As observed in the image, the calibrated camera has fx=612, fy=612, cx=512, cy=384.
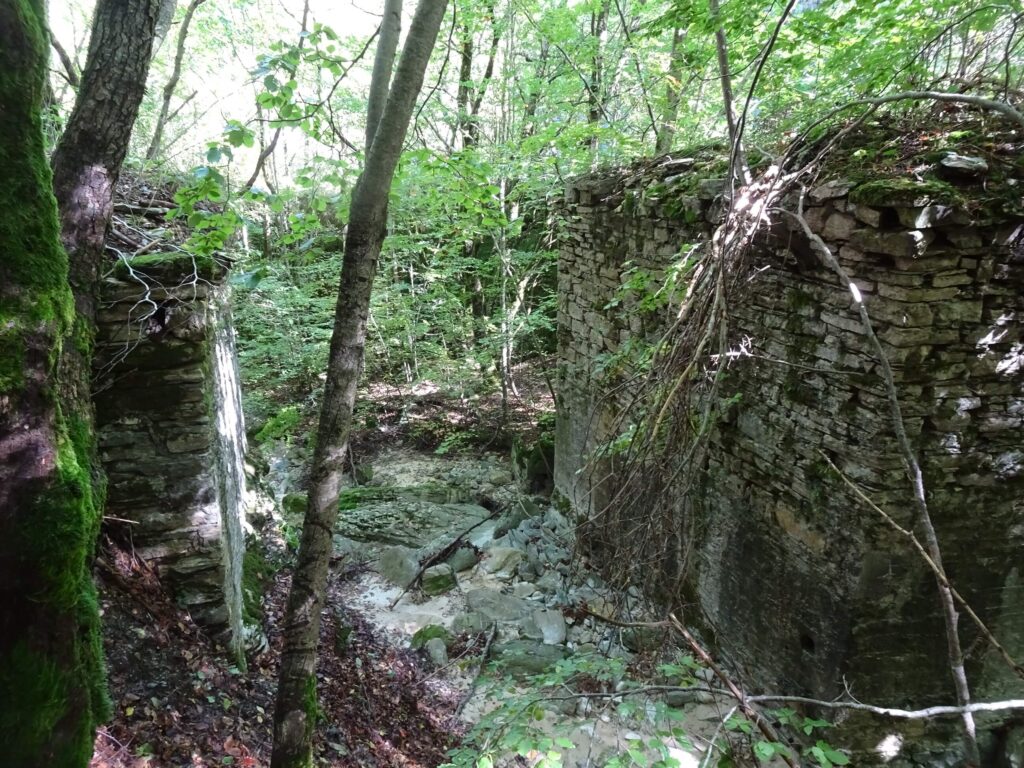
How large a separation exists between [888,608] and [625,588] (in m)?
1.55

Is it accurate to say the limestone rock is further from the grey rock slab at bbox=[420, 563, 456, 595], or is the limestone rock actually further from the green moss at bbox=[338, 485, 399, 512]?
the green moss at bbox=[338, 485, 399, 512]

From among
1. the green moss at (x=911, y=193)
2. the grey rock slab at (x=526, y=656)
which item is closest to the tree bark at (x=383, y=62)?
the green moss at (x=911, y=193)

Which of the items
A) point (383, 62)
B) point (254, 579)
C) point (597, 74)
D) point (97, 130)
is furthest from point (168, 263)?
point (597, 74)

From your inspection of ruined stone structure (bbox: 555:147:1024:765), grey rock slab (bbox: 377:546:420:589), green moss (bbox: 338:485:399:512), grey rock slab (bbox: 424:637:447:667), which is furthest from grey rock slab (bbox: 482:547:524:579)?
ruined stone structure (bbox: 555:147:1024:765)

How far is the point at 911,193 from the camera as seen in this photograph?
2.72 meters

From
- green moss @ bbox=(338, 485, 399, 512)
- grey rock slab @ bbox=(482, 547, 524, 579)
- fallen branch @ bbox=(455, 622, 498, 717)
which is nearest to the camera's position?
fallen branch @ bbox=(455, 622, 498, 717)

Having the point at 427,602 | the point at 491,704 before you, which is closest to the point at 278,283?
the point at 427,602

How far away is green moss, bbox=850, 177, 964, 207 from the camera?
271 centimetres

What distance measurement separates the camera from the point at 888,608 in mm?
3248

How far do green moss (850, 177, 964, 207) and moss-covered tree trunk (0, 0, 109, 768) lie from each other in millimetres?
3218

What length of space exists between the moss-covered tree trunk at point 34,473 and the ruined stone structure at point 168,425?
1.25 m

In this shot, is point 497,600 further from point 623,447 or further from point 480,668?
point 623,447

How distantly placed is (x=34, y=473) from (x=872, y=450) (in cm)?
339

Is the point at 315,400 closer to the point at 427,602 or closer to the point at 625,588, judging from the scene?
the point at 427,602
